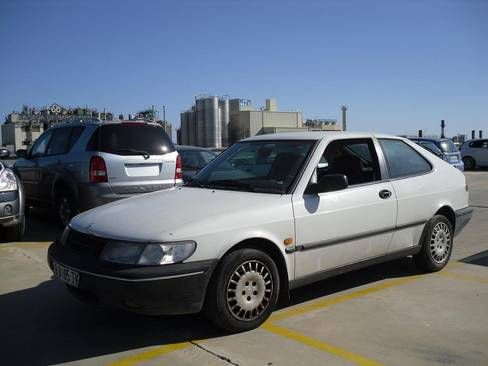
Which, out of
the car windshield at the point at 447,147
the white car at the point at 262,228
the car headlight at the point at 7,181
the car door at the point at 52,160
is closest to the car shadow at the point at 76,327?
the white car at the point at 262,228

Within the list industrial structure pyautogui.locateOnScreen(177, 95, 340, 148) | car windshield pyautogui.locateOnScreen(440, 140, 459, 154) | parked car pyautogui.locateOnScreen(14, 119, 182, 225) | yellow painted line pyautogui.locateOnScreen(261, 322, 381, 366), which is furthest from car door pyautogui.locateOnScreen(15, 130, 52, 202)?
industrial structure pyautogui.locateOnScreen(177, 95, 340, 148)

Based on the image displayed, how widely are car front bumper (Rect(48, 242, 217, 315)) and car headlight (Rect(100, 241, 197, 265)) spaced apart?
5cm

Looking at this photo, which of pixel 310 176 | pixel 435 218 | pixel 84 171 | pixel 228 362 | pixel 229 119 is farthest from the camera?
pixel 229 119

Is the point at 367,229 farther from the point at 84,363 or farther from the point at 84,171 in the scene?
the point at 84,171

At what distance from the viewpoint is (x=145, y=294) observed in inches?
142

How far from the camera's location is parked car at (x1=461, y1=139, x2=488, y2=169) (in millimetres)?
26688

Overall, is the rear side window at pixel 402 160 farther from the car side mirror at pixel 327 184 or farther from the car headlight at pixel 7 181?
the car headlight at pixel 7 181

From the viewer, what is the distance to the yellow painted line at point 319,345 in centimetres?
355

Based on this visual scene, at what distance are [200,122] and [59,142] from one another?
8820cm

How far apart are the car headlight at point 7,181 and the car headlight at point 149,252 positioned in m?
4.22

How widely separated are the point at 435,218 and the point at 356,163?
1.18m

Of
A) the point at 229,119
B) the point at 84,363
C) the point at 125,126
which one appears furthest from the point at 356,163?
the point at 229,119

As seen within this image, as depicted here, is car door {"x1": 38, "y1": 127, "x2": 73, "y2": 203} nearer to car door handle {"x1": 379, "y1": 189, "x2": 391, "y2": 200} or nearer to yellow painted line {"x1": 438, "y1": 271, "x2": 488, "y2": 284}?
car door handle {"x1": 379, "y1": 189, "x2": 391, "y2": 200}

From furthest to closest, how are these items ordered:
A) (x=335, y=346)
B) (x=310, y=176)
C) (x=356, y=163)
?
(x=356, y=163) < (x=310, y=176) < (x=335, y=346)
